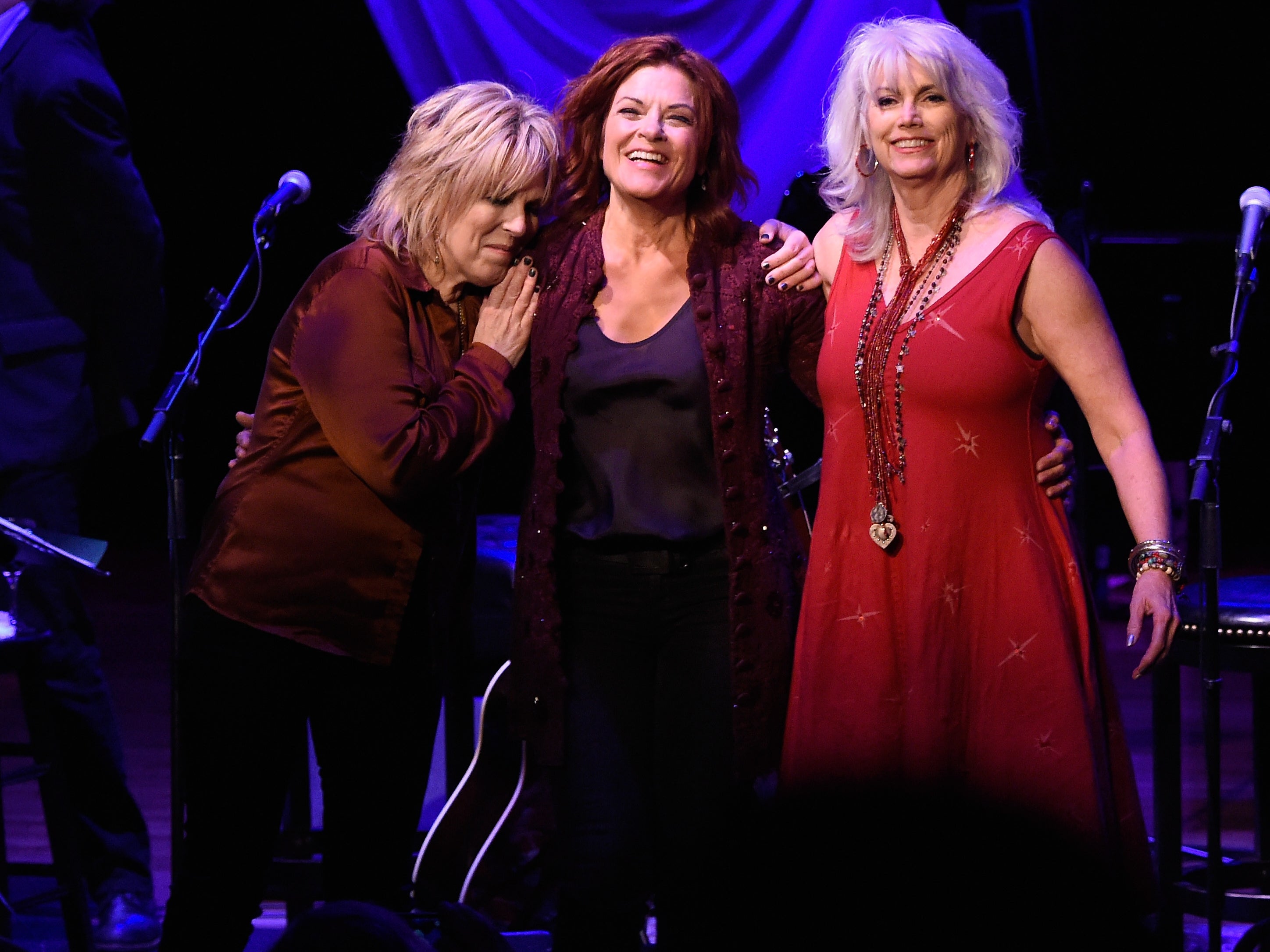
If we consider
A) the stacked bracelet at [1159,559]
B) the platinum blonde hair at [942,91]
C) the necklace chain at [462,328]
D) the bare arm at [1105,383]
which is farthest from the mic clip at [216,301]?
the stacked bracelet at [1159,559]

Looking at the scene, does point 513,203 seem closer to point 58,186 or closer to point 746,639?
point 746,639

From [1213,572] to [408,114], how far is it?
451cm

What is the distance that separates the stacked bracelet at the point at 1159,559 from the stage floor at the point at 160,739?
4.56ft

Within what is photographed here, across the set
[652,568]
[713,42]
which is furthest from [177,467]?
[713,42]

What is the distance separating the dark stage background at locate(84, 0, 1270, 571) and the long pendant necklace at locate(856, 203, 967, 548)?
291cm

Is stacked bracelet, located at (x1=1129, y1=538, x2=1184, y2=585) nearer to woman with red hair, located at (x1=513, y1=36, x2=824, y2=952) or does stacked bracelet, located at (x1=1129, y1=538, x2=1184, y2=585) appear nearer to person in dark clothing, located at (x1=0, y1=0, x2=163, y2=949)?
woman with red hair, located at (x1=513, y1=36, x2=824, y2=952)

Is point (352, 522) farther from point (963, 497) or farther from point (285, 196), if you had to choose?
point (285, 196)

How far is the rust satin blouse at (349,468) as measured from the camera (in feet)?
6.91

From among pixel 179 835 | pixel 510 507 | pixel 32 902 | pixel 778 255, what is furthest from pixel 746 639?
Answer: pixel 510 507

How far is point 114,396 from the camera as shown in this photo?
3215mm

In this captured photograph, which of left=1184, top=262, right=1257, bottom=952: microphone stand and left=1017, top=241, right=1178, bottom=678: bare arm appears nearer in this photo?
left=1017, top=241, right=1178, bottom=678: bare arm

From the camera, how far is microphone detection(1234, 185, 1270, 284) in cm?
270

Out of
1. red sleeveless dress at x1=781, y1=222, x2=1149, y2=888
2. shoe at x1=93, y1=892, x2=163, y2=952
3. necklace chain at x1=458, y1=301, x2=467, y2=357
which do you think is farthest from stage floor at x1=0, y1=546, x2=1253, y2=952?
necklace chain at x1=458, y1=301, x2=467, y2=357

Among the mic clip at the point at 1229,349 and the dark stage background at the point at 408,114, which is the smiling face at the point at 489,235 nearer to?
the mic clip at the point at 1229,349
